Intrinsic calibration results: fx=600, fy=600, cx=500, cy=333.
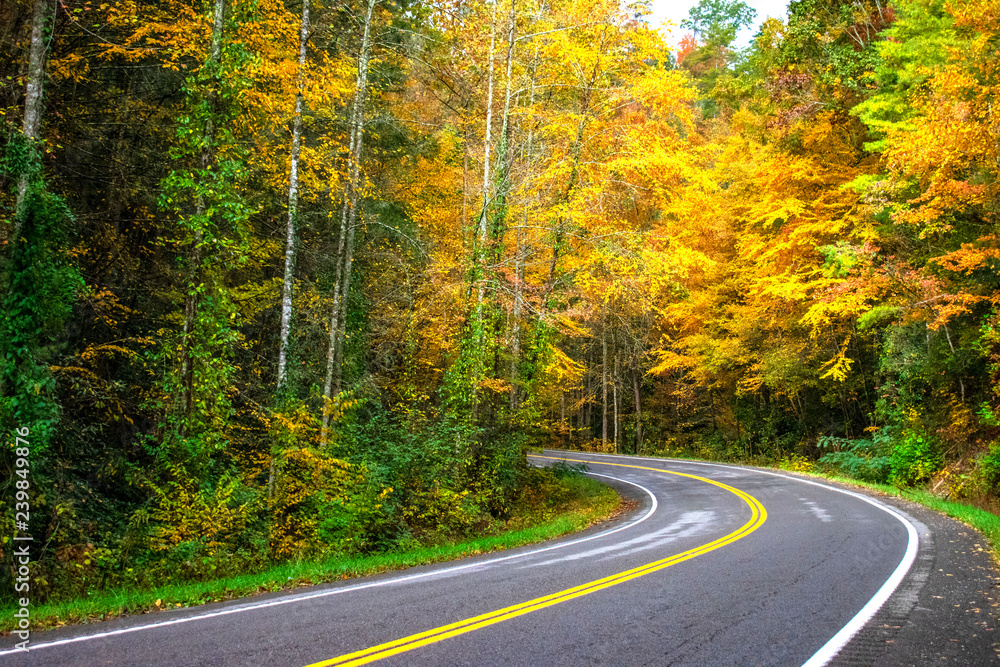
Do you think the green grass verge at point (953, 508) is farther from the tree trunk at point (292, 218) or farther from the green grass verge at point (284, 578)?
the tree trunk at point (292, 218)

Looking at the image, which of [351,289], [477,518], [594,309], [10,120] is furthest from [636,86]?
[10,120]

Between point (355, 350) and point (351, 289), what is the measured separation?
1.73 metres

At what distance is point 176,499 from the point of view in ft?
32.7

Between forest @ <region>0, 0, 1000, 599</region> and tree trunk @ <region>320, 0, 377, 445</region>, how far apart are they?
0.11m

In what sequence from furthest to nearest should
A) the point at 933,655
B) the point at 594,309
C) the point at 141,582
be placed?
1. the point at 594,309
2. the point at 141,582
3. the point at 933,655

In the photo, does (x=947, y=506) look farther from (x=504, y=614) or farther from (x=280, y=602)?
(x=280, y=602)

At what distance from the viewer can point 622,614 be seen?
19.4 feet

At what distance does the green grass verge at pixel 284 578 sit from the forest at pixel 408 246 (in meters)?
0.87

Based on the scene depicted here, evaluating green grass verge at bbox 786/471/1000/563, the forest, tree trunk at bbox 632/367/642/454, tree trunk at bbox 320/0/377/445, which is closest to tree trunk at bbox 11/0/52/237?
the forest

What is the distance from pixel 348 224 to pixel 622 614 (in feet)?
42.3

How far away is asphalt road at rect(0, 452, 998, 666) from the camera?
4.82 meters

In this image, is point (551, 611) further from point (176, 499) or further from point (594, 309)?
point (594, 309)

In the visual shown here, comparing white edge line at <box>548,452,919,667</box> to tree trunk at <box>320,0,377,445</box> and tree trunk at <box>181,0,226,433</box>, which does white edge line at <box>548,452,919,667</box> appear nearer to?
tree trunk at <box>181,0,226,433</box>

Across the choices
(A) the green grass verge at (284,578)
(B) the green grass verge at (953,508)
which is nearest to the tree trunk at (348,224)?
(A) the green grass verge at (284,578)
